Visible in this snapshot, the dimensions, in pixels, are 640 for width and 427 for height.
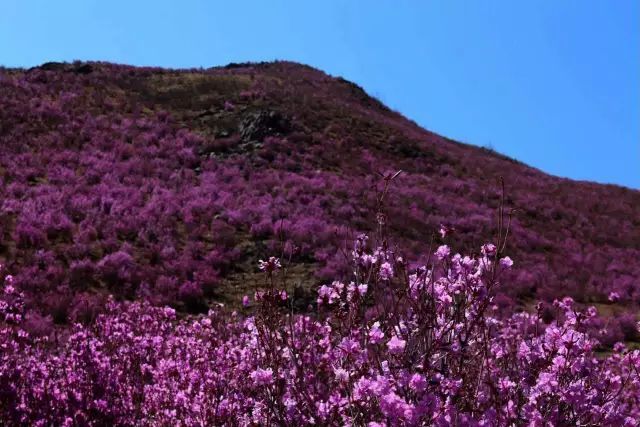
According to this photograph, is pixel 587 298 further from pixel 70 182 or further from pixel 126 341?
pixel 70 182

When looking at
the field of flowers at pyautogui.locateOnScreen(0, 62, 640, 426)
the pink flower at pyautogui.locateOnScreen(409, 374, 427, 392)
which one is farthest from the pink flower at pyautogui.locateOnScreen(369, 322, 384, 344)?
the pink flower at pyautogui.locateOnScreen(409, 374, 427, 392)

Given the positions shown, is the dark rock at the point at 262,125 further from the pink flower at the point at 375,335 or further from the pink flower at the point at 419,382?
the pink flower at the point at 419,382

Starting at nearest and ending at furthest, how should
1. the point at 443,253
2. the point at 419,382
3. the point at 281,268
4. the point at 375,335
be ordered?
the point at 419,382 < the point at 375,335 < the point at 443,253 < the point at 281,268

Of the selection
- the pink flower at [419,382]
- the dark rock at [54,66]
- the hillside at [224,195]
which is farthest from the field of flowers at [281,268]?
the dark rock at [54,66]

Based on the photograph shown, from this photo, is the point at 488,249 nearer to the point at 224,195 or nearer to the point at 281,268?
the point at 281,268

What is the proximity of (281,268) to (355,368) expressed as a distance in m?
5.36

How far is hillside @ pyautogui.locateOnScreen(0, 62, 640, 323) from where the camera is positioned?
1393 cm

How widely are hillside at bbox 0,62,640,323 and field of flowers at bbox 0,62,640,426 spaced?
0.35ft

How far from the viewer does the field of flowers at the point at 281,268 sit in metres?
3.36

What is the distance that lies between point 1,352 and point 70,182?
542 inches

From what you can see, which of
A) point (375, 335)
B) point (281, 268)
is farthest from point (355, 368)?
point (281, 268)

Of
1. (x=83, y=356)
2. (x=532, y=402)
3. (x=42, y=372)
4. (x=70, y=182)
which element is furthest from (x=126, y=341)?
(x=70, y=182)

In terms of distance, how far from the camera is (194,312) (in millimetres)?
12609

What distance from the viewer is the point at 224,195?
1947 cm
